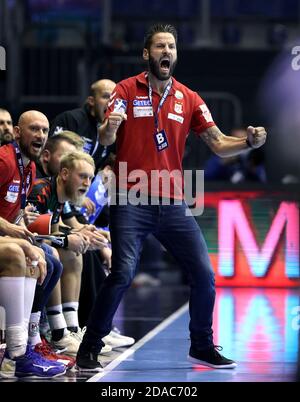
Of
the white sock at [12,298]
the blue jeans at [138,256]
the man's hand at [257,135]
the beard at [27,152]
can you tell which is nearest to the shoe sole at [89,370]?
the blue jeans at [138,256]

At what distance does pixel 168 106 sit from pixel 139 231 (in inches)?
32.6

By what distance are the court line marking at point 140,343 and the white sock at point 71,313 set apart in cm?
45

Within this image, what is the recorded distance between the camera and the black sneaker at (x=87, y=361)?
7.72 metres

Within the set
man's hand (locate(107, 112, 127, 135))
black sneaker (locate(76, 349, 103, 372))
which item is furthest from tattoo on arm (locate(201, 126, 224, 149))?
black sneaker (locate(76, 349, 103, 372))

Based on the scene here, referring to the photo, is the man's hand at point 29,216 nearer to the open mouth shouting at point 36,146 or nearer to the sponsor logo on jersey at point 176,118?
the open mouth shouting at point 36,146

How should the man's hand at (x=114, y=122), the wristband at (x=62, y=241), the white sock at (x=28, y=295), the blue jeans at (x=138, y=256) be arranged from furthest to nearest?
the wristband at (x=62, y=241) → the blue jeans at (x=138, y=256) → the white sock at (x=28, y=295) → the man's hand at (x=114, y=122)

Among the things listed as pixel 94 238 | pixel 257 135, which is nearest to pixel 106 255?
pixel 94 238

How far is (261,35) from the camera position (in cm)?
1978

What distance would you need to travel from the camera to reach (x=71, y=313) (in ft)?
29.1

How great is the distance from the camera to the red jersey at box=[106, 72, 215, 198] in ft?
25.2

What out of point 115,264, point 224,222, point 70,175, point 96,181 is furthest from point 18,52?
point 115,264

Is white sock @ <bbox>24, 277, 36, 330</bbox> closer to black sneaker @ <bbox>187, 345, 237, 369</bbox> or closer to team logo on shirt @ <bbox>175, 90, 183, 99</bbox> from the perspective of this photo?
black sneaker @ <bbox>187, 345, 237, 369</bbox>

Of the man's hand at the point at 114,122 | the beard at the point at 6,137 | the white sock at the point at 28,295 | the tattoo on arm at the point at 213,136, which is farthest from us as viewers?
the beard at the point at 6,137

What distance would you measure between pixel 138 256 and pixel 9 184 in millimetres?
946
